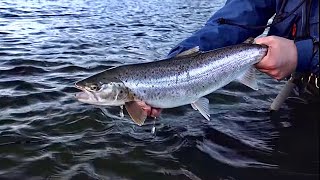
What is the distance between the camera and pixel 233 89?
741 centimetres

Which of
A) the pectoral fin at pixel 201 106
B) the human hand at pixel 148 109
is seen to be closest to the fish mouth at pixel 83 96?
the human hand at pixel 148 109

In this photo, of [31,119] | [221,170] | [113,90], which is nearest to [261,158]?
[221,170]

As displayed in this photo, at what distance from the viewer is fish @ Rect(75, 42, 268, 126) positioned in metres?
3.95

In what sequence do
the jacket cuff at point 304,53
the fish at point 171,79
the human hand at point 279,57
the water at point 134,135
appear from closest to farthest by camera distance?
the human hand at point 279,57 → the fish at point 171,79 → the jacket cuff at point 304,53 → the water at point 134,135

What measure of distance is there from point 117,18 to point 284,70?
47.0 ft

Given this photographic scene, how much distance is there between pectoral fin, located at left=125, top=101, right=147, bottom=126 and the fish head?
0.33 ft

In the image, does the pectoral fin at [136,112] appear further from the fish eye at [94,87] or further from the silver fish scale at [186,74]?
the fish eye at [94,87]

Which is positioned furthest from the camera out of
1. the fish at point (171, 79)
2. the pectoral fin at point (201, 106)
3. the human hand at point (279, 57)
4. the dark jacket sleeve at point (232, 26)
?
the dark jacket sleeve at point (232, 26)

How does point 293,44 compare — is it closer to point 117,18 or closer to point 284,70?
point 284,70

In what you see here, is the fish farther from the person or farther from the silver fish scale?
the person

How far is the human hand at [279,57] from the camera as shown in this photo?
3.83 m

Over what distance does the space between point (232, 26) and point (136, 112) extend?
67.2 inches

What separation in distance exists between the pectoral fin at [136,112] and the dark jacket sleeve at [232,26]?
0.93 metres

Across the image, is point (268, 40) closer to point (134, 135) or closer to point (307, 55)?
point (307, 55)
